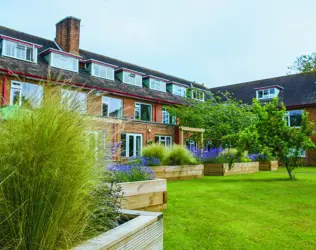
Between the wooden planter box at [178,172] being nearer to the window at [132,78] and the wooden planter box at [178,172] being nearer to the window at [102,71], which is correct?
the window at [102,71]

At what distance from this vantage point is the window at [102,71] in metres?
17.4

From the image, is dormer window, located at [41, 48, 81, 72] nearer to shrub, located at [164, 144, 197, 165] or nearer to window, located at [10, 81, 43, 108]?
shrub, located at [164, 144, 197, 165]

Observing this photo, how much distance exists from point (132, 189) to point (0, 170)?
7.01ft

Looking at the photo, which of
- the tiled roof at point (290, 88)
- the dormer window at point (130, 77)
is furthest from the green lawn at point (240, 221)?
the tiled roof at point (290, 88)

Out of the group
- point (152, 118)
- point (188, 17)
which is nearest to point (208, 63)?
point (152, 118)

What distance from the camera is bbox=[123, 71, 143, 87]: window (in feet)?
61.8

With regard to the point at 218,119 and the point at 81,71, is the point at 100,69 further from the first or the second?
the point at 218,119

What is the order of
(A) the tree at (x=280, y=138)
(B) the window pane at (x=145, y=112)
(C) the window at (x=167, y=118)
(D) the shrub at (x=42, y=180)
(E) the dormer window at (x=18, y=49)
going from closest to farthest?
(D) the shrub at (x=42, y=180) → (A) the tree at (x=280, y=138) → (E) the dormer window at (x=18, y=49) → (B) the window pane at (x=145, y=112) → (C) the window at (x=167, y=118)

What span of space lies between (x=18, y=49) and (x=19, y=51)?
108mm

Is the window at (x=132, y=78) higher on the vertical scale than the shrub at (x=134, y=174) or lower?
higher

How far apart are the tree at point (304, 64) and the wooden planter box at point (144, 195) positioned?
32.8 m

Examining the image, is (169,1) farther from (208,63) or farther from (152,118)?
(208,63)

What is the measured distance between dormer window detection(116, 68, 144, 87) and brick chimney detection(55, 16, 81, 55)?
311 centimetres

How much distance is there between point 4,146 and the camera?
59.2 inches
